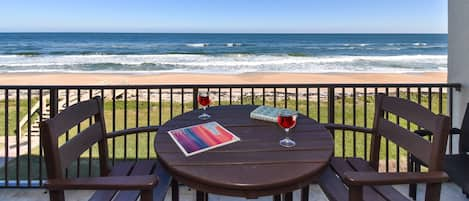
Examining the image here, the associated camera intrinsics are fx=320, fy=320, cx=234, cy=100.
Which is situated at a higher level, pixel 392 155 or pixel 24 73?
pixel 24 73

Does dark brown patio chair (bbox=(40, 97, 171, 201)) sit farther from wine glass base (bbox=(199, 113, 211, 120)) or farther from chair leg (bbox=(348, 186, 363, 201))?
chair leg (bbox=(348, 186, 363, 201))

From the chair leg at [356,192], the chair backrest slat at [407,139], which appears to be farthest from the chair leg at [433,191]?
the chair leg at [356,192]

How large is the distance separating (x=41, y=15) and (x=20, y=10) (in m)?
1.37

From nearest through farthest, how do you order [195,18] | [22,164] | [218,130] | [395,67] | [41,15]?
[218,130] → [22,164] → [395,67] → [41,15] → [195,18]

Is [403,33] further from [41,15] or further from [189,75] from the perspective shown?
→ [41,15]

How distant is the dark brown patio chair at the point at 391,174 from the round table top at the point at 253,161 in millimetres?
161

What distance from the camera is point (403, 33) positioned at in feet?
88.8

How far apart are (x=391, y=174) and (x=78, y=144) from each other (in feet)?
4.10

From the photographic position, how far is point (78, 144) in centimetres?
139

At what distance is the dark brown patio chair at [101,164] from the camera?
3.40 feet

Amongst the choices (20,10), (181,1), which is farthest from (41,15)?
(181,1)

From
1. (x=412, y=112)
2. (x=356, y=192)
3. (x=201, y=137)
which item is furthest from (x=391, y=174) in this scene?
(x=201, y=137)

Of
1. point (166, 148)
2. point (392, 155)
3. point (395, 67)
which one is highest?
point (395, 67)

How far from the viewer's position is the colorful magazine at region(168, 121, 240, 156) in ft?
4.24
